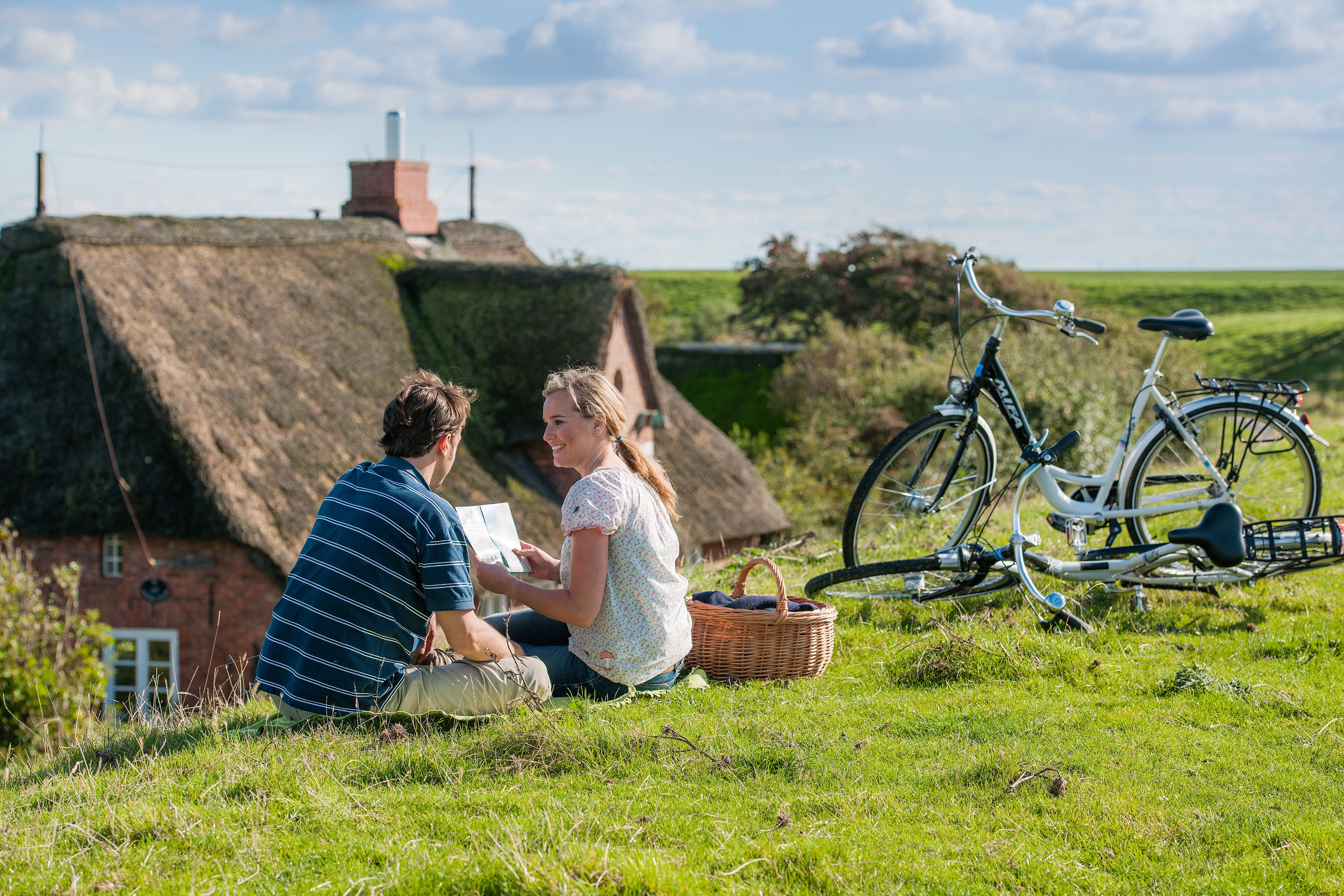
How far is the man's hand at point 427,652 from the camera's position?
4.83 meters

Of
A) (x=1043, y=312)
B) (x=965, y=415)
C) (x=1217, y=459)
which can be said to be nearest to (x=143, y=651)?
(x=965, y=415)

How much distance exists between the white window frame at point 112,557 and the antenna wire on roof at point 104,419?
28 cm

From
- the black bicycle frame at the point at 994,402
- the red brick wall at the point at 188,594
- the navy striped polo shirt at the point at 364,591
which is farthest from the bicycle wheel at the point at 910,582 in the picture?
the red brick wall at the point at 188,594

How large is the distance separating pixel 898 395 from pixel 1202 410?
18.9 meters

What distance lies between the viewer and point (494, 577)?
4.47m

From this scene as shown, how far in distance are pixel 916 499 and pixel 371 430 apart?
9.81 m

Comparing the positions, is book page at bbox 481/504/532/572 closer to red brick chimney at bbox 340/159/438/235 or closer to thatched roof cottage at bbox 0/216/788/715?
thatched roof cottage at bbox 0/216/788/715

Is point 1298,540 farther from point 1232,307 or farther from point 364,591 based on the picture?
point 1232,307

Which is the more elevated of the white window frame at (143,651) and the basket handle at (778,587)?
the basket handle at (778,587)

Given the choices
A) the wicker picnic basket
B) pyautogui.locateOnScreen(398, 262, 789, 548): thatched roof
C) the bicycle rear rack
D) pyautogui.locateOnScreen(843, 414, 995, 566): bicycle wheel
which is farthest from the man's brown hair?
pyautogui.locateOnScreen(398, 262, 789, 548): thatched roof

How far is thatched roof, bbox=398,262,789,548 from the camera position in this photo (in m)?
17.0

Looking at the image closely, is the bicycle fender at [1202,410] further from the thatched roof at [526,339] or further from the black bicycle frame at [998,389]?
the thatched roof at [526,339]

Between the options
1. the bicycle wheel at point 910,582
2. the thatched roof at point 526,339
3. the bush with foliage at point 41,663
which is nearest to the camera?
the bicycle wheel at point 910,582

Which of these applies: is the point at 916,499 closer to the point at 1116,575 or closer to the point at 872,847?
the point at 1116,575
